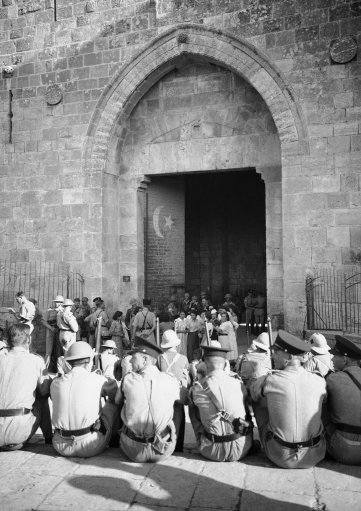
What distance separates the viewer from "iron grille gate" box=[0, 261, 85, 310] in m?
13.4

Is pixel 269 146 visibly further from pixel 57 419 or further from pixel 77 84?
pixel 57 419

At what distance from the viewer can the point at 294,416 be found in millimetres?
4801

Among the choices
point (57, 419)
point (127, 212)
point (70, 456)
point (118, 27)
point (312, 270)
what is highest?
point (118, 27)

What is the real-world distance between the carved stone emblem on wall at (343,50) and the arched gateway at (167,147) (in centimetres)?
124

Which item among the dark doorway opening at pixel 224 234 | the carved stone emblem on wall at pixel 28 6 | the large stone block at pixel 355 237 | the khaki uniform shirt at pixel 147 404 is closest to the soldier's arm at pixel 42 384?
the khaki uniform shirt at pixel 147 404

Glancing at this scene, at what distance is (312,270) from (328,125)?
3298 millimetres

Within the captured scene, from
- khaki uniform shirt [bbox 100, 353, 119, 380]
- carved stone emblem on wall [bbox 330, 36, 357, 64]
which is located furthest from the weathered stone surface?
carved stone emblem on wall [bbox 330, 36, 357, 64]

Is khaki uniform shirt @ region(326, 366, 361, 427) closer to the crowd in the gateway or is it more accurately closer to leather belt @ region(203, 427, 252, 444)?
the crowd in the gateway

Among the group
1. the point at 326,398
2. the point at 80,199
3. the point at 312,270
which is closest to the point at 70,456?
the point at 326,398

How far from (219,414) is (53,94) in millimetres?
11378

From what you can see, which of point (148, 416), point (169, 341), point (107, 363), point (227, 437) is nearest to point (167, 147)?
point (107, 363)

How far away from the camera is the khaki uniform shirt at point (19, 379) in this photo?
5.30m

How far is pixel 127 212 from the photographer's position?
1408cm

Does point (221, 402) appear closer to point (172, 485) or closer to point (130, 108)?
point (172, 485)
